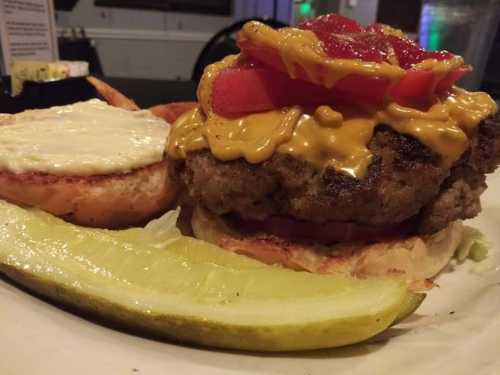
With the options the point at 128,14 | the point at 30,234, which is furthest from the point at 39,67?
the point at 128,14

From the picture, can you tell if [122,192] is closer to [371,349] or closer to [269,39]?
[269,39]

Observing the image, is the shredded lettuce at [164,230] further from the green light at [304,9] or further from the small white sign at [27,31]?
the green light at [304,9]

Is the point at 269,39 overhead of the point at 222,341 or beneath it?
overhead

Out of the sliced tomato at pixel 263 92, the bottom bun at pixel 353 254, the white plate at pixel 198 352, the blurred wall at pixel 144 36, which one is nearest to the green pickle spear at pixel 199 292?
A: the white plate at pixel 198 352

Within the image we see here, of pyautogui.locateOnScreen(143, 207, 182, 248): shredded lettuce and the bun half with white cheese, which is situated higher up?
the bun half with white cheese

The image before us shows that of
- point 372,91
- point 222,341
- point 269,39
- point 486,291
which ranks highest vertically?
point 269,39

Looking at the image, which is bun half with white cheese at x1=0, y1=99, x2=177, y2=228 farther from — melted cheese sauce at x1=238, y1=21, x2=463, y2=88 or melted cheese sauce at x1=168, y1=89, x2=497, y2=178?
melted cheese sauce at x1=238, y1=21, x2=463, y2=88

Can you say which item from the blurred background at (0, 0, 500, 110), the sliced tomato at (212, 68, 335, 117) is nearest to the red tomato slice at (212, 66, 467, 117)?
the sliced tomato at (212, 68, 335, 117)
